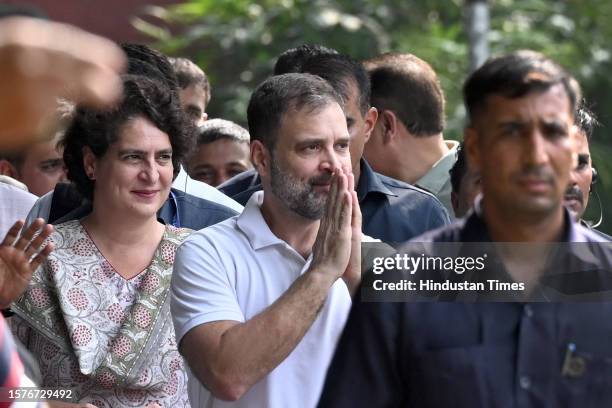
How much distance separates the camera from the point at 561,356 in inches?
108

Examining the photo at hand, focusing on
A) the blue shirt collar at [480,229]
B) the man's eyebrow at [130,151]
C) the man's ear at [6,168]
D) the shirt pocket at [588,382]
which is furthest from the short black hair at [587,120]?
the man's ear at [6,168]

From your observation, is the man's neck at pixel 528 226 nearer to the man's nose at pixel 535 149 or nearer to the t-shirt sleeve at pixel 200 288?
the man's nose at pixel 535 149

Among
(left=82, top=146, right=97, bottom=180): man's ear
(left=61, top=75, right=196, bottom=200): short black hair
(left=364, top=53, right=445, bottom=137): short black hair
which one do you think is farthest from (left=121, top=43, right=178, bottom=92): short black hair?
(left=364, top=53, right=445, bottom=137): short black hair

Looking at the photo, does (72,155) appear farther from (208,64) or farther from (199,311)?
(208,64)

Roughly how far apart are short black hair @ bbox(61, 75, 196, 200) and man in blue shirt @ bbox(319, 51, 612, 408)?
5.76 ft

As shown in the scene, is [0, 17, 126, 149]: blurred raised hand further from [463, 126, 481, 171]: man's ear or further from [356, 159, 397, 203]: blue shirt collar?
[356, 159, 397, 203]: blue shirt collar

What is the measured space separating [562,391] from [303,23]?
1162 cm

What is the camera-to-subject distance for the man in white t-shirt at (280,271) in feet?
11.6

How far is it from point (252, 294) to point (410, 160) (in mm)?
1967

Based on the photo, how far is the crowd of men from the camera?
8.98 feet

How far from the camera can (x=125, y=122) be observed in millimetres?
4395

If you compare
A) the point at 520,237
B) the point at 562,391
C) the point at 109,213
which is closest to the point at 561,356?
the point at 562,391

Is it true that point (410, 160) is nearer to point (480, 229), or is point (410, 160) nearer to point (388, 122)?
Result: point (388, 122)

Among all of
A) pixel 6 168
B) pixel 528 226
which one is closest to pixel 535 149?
pixel 528 226
